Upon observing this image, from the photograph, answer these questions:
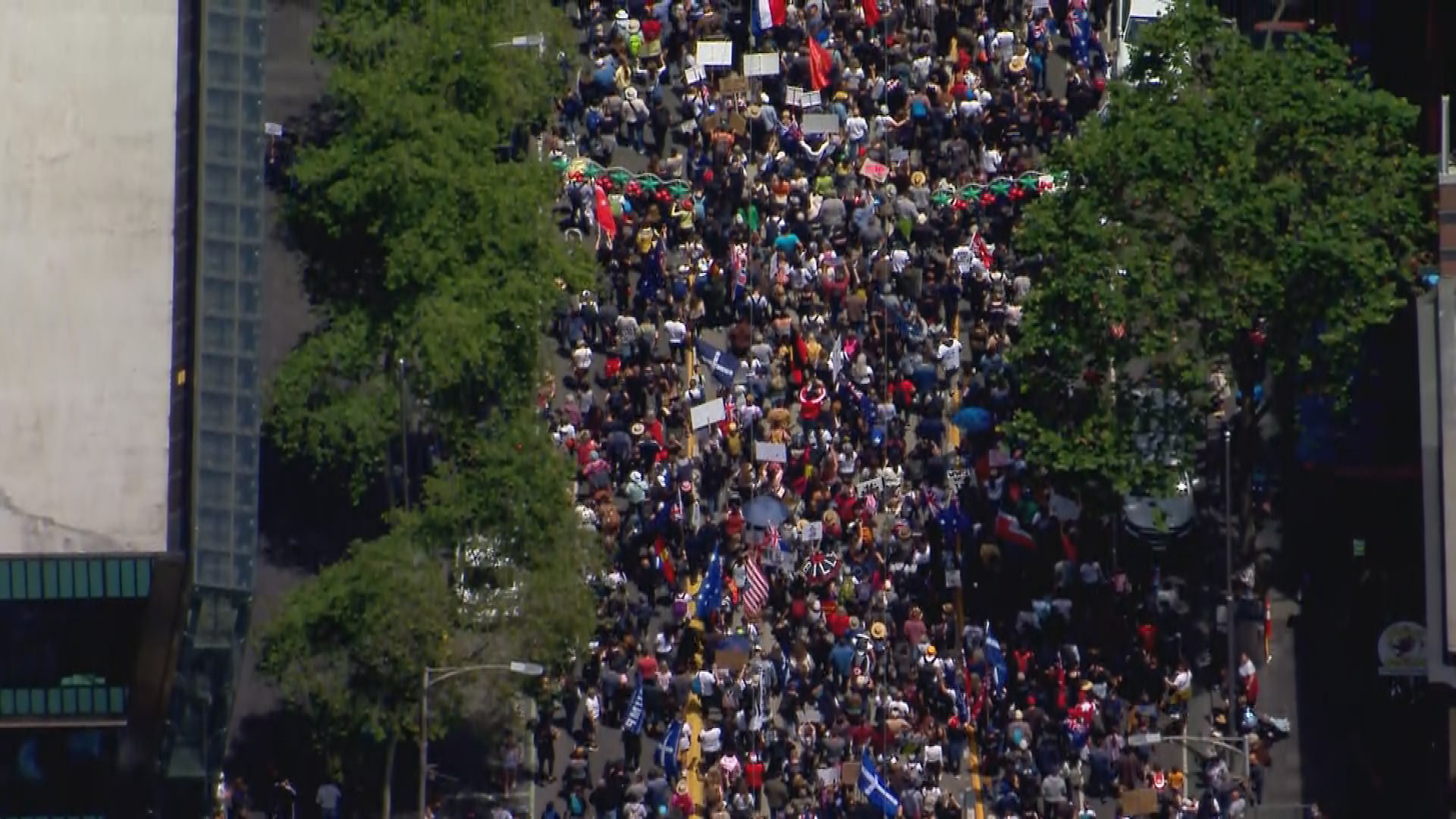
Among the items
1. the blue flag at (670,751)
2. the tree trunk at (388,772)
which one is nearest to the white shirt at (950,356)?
the blue flag at (670,751)

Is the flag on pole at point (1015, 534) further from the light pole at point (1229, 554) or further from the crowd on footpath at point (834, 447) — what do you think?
the light pole at point (1229, 554)

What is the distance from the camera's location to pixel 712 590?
394 ft

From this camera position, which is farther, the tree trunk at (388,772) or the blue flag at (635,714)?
the blue flag at (635,714)

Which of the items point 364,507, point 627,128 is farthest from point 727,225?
point 364,507

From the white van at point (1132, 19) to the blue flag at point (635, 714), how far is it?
73.2 feet

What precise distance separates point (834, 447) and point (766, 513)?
306 centimetres

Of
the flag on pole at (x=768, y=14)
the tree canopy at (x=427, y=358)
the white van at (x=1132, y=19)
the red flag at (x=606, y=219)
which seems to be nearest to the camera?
the tree canopy at (x=427, y=358)

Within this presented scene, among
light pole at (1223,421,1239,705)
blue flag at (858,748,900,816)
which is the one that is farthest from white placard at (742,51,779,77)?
blue flag at (858,748,900,816)

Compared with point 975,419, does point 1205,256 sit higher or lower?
higher

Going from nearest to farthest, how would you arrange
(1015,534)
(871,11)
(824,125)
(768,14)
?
(1015,534), (824,125), (768,14), (871,11)

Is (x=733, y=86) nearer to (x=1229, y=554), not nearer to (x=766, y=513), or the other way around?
(x=766, y=513)

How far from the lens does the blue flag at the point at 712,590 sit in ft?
394

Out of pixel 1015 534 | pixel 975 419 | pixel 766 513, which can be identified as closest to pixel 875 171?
pixel 975 419

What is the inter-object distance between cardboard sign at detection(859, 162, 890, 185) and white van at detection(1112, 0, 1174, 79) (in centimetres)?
683
